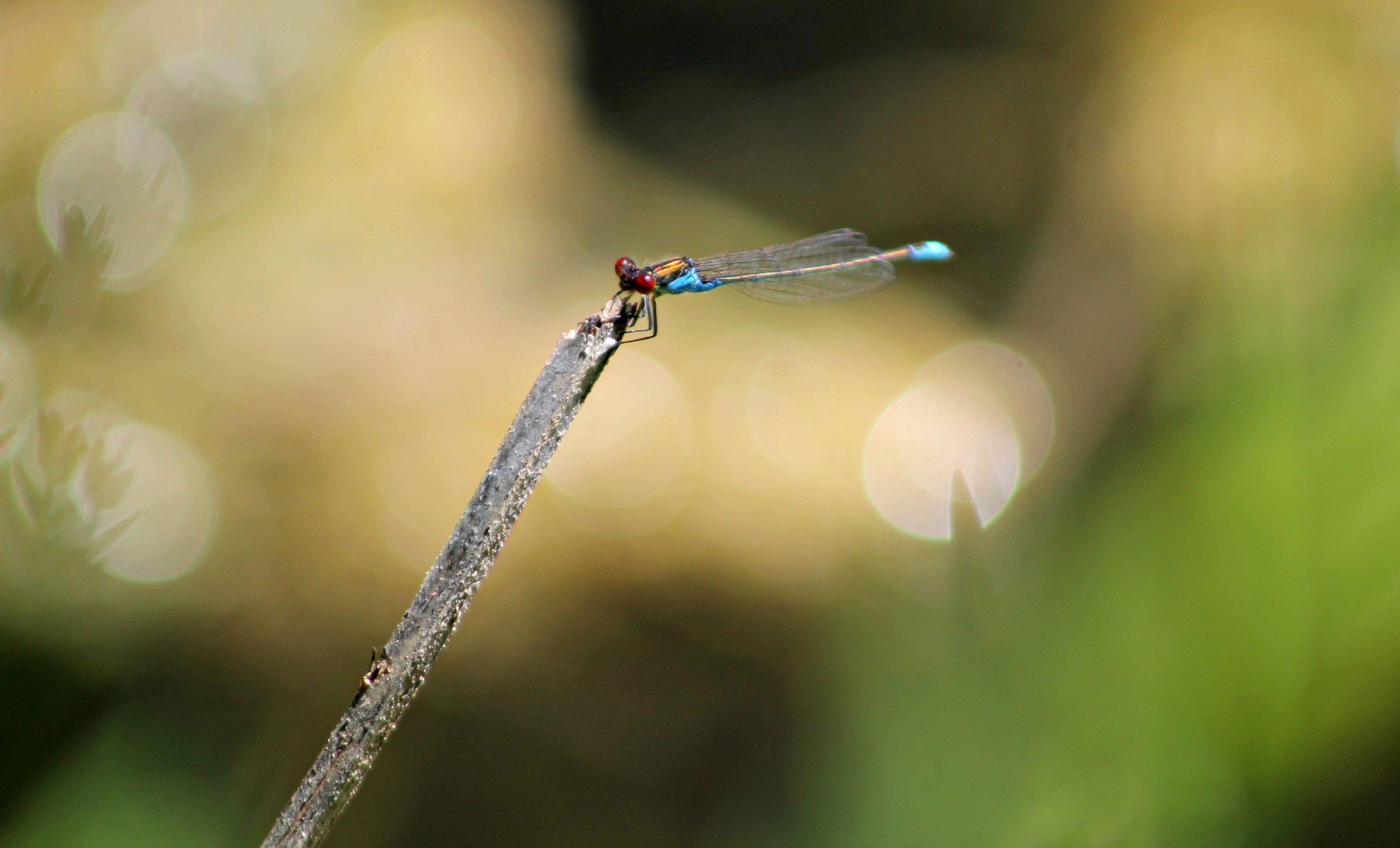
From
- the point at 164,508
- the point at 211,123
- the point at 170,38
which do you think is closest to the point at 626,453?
the point at 164,508

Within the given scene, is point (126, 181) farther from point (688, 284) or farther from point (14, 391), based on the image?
point (688, 284)

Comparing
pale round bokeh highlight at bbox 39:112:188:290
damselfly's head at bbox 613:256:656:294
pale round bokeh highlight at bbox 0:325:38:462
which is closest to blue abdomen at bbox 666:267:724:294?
damselfly's head at bbox 613:256:656:294

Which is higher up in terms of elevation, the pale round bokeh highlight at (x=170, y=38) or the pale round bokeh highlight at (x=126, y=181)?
the pale round bokeh highlight at (x=170, y=38)

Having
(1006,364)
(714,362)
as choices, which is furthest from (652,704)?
(1006,364)

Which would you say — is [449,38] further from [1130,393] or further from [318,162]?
[1130,393]

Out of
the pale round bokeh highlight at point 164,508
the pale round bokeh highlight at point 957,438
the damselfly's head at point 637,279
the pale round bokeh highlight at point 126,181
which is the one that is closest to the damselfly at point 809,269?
the damselfly's head at point 637,279

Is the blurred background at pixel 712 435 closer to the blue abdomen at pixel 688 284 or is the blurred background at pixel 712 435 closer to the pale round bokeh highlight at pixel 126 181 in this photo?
the pale round bokeh highlight at pixel 126 181

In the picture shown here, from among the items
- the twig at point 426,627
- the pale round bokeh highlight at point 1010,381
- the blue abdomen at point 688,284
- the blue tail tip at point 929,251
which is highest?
the pale round bokeh highlight at point 1010,381
